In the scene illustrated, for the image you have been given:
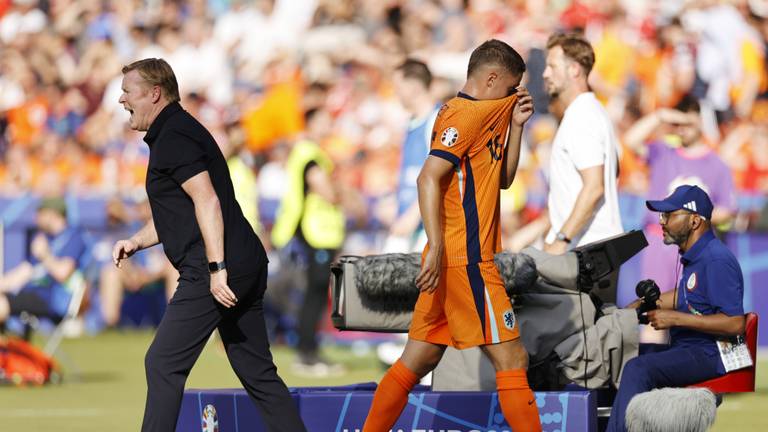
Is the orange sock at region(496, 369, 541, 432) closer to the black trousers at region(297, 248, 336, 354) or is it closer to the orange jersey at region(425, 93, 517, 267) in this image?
the orange jersey at region(425, 93, 517, 267)

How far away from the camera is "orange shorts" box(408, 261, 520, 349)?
6.17m

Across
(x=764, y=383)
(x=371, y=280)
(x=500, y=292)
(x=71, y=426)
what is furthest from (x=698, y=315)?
(x=764, y=383)

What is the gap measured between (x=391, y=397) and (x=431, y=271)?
0.70m

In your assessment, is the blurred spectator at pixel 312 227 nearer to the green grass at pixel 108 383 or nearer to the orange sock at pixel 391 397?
the green grass at pixel 108 383

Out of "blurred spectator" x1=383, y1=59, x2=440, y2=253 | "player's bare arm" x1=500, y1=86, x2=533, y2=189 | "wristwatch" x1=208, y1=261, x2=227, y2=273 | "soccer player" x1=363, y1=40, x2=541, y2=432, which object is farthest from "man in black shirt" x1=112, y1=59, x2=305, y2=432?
"blurred spectator" x1=383, y1=59, x2=440, y2=253

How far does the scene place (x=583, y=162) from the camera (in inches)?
314

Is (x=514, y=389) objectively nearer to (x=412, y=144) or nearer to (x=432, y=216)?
(x=432, y=216)

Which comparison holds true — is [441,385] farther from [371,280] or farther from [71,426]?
[71,426]

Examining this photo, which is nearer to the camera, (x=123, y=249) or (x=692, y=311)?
(x=123, y=249)

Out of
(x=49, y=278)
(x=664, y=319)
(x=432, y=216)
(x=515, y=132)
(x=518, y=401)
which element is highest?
(x=515, y=132)

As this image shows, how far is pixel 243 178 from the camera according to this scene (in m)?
14.2

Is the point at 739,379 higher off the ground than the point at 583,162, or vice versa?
the point at 583,162

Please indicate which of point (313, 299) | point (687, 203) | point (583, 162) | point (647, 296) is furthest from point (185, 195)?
point (313, 299)

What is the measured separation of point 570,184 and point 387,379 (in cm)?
218
